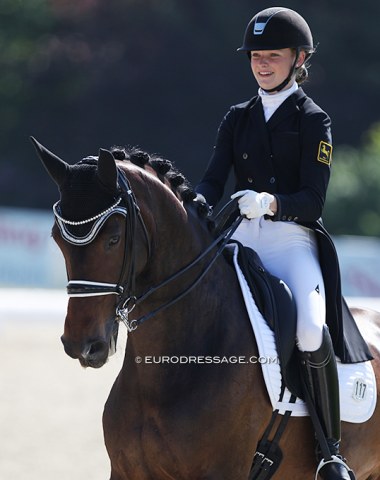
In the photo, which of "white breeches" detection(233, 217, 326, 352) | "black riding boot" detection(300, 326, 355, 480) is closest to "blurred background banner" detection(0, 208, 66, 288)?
"white breeches" detection(233, 217, 326, 352)

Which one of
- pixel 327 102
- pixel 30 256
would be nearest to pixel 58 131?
pixel 327 102

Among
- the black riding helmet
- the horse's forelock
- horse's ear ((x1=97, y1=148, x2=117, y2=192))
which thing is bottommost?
the horse's forelock

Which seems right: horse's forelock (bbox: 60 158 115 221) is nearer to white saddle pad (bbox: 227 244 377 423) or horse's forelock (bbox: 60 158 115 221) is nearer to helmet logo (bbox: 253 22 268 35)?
white saddle pad (bbox: 227 244 377 423)

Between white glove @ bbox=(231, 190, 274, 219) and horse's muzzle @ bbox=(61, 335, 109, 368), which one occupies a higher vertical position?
white glove @ bbox=(231, 190, 274, 219)

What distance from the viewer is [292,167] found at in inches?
192

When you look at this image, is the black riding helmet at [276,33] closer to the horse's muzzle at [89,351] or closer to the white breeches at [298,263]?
the white breeches at [298,263]

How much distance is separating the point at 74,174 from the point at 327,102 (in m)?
33.3

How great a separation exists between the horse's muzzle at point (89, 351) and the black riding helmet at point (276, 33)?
5.56 ft

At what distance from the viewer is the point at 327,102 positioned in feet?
120

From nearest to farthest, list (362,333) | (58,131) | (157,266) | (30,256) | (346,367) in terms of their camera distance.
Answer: (157,266) → (346,367) → (362,333) → (30,256) → (58,131)

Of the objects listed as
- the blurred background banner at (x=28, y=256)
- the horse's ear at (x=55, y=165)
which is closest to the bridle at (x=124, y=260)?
the horse's ear at (x=55, y=165)

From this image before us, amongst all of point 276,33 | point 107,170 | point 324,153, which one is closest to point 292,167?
point 324,153

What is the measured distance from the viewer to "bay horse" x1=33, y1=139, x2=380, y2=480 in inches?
155

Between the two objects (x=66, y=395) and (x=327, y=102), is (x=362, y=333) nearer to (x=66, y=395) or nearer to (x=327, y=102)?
(x=66, y=395)
